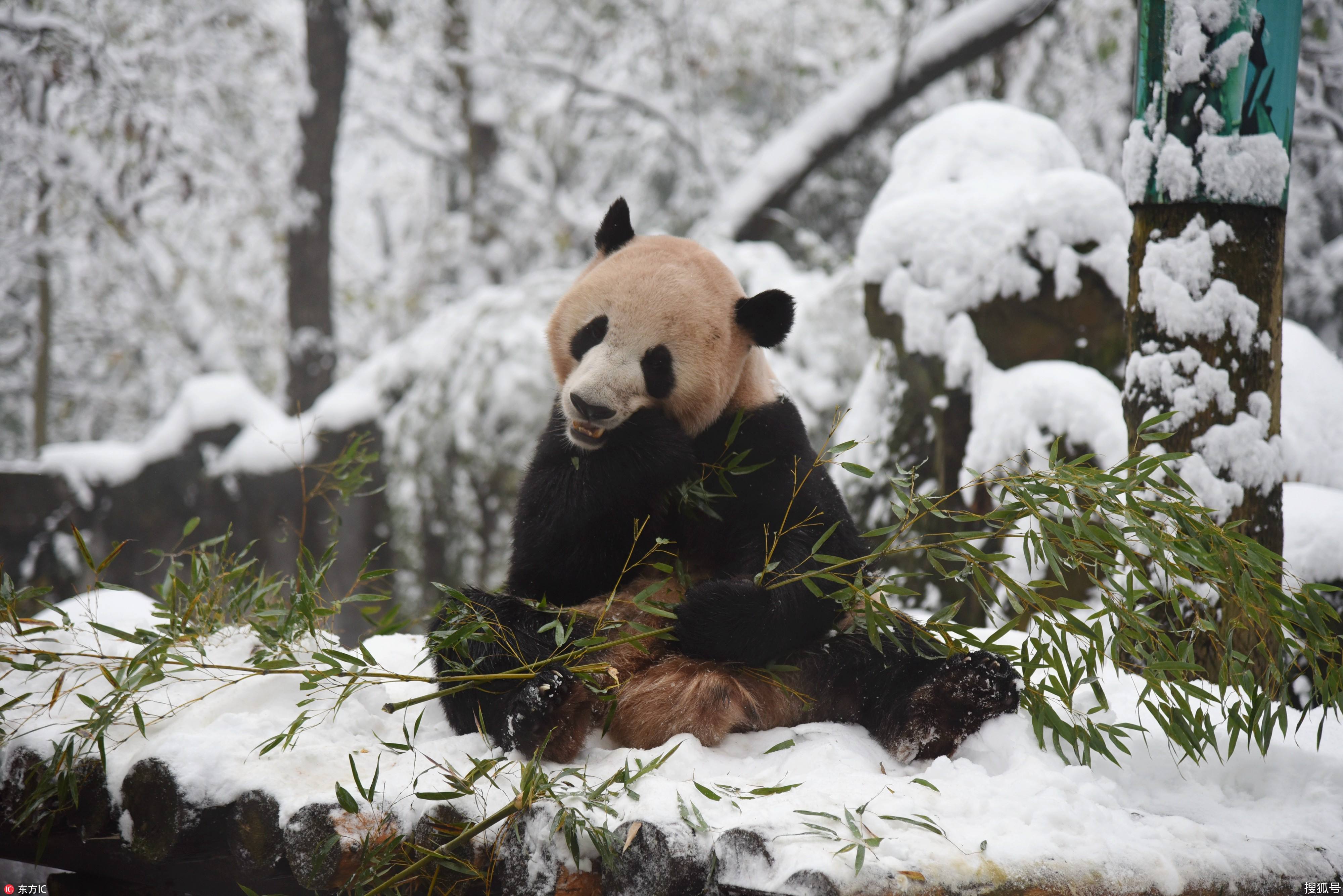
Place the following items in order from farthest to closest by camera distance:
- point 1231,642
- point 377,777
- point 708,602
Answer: point 1231,642, point 708,602, point 377,777

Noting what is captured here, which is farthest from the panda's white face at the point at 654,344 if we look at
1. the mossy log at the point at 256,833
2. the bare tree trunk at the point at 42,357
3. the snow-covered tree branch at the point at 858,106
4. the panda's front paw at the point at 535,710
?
the bare tree trunk at the point at 42,357

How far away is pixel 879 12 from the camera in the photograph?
805cm

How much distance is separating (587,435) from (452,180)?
30.0 ft

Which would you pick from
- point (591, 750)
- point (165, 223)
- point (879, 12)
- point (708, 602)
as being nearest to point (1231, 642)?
point (708, 602)

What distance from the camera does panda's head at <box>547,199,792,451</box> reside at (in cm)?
187

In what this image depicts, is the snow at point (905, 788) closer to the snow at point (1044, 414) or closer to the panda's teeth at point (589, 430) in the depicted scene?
the panda's teeth at point (589, 430)

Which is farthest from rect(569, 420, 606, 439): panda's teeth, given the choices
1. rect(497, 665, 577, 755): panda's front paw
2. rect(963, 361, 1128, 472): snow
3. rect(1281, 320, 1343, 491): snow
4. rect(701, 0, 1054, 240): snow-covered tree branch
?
rect(701, 0, 1054, 240): snow-covered tree branch

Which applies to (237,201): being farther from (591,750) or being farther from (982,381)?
(591,750)

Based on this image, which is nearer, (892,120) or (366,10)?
(892,120)

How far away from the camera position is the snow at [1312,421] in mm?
3389

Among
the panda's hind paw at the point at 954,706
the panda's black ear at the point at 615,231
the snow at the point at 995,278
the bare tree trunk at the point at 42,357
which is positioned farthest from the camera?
the bare tree trunk at the point at 42,357

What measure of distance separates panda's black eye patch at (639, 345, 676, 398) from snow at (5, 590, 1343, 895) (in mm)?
710

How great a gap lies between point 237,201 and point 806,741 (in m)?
7.99

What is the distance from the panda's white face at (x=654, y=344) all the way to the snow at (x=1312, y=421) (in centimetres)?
241
